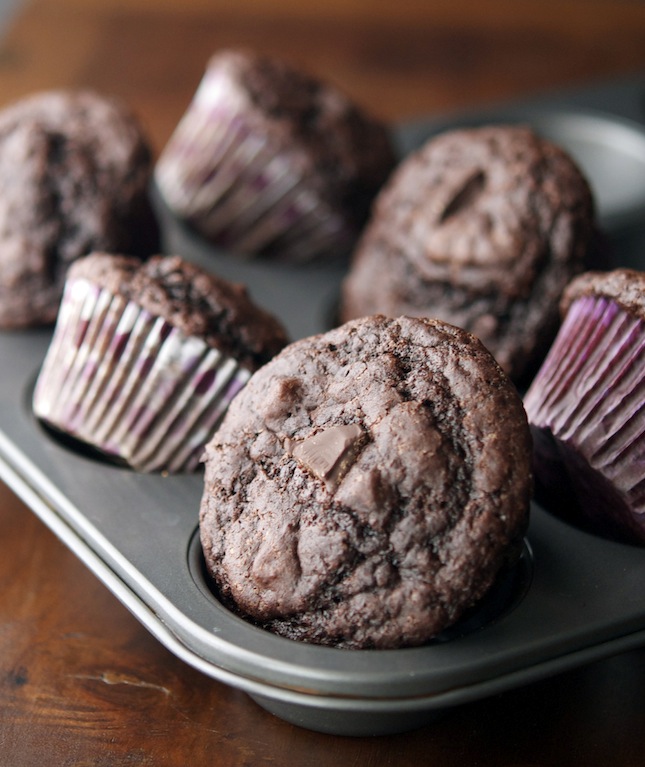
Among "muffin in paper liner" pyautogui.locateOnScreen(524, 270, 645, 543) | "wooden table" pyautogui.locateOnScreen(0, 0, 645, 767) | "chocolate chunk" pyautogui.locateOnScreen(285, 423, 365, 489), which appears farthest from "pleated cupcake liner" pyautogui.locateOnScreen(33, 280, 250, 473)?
"muffin in paper liner" pyautogui.locateOnScreen(524, 270, 645, 543)

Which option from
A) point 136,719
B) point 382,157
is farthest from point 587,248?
point 136,719

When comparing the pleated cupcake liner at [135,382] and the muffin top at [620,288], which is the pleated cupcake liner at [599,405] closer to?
the muffin top at [620,288]

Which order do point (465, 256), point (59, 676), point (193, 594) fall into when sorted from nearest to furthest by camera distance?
point (193, 594) < point (59, 676) < point (465, 256)

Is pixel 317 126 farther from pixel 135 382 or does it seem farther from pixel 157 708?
pixel 157 708

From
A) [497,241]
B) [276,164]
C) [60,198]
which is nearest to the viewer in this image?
[497,241]

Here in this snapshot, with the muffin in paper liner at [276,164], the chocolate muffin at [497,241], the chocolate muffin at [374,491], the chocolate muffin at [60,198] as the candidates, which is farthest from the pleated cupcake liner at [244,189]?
the chocolate muffin at [374,491]

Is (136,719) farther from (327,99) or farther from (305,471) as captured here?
(327,99)

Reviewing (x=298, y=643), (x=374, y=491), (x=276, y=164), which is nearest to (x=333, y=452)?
(x=374, y=491)
